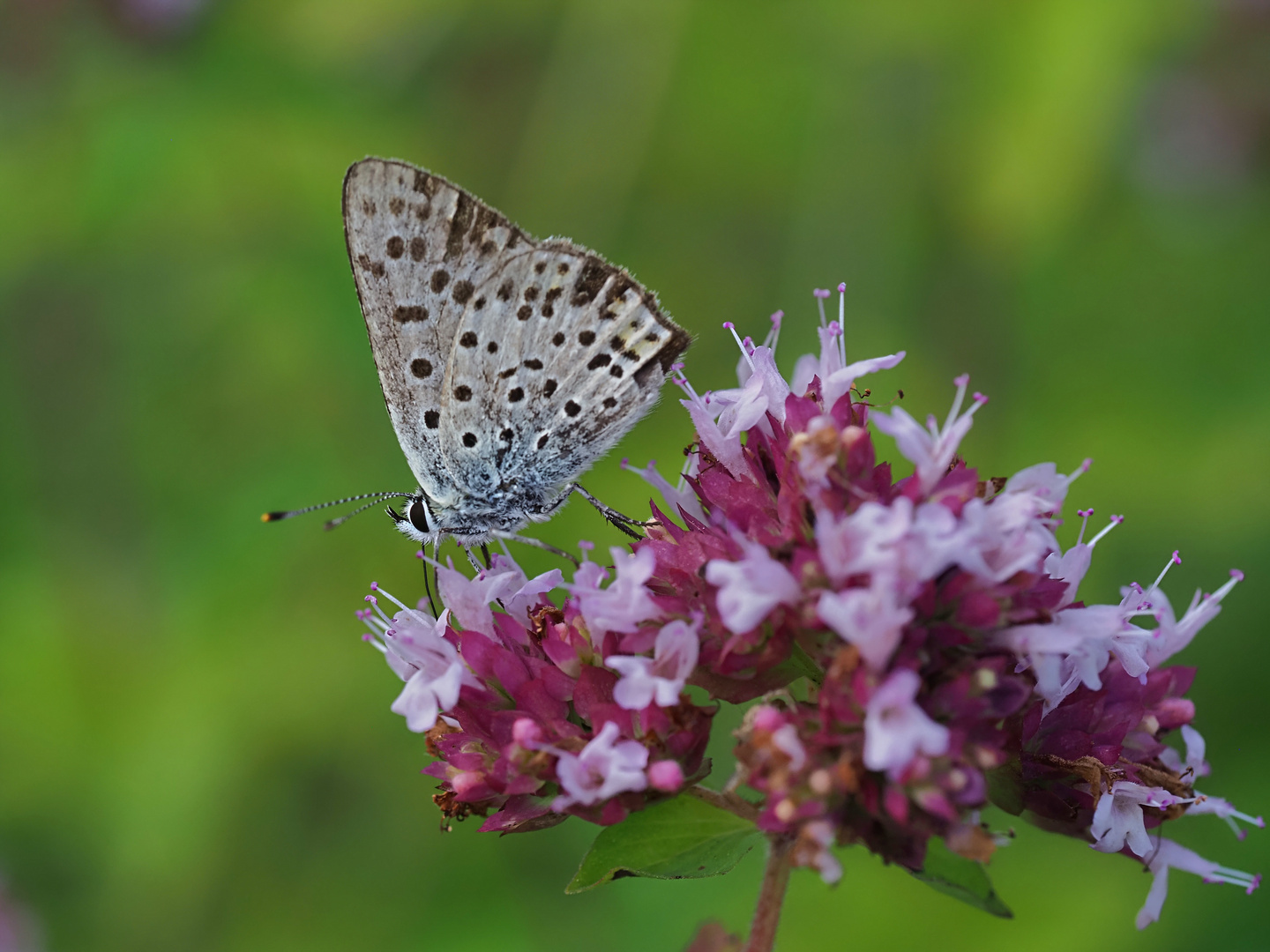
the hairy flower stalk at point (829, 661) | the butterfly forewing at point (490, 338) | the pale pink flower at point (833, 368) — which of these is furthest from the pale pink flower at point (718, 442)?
the butterfly forewing at point (490, 338)

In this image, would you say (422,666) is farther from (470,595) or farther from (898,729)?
(898,729)

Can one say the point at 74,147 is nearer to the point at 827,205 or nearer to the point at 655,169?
the point at 655,169

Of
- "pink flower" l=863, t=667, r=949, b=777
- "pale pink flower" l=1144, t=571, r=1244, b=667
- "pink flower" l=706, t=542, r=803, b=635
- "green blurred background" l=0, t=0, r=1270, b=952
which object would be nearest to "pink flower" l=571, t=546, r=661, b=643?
"pink flower" l=706, t=542, r=803, b=635

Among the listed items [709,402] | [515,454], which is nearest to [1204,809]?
[709,402]

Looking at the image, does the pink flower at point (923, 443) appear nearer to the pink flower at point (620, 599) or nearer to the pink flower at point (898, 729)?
the pink flower at point (898, 729)

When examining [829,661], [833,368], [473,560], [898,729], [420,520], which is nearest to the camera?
[898,729]

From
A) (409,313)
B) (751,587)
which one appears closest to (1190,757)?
(751,587)
